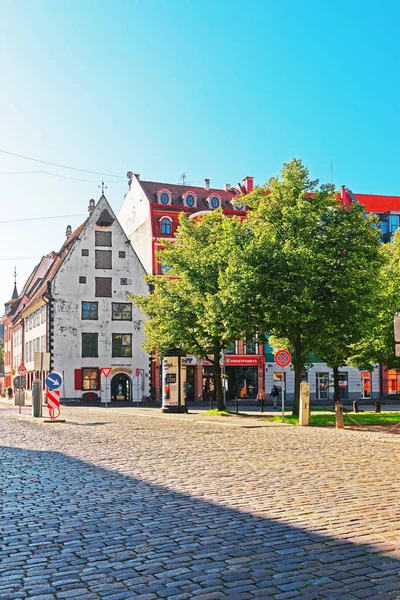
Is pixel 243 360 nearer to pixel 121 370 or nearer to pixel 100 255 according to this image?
pixel 121 370

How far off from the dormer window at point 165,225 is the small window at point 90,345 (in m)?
11.7

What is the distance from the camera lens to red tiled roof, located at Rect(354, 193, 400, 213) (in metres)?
78.2

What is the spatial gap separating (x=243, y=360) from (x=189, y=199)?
16.4 meters

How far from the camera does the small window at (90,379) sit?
60097 millimetres

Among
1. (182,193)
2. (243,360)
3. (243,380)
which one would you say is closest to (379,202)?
(182,193)

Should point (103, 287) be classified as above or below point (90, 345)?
above

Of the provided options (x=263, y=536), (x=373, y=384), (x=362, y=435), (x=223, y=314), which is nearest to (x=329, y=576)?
(x=263, y=536)

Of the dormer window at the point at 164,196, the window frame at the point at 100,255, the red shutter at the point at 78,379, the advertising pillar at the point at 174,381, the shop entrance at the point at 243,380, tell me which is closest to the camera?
the advertising pillar at the point at 174,381

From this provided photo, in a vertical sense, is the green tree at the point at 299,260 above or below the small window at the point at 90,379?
above

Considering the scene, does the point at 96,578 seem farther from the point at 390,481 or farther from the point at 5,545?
the point at 390,481

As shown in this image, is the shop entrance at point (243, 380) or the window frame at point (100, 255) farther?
the shop entrance at point (243, 380)

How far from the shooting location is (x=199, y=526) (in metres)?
7.76

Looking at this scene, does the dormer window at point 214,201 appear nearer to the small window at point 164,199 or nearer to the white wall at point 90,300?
the small window at point 164,199

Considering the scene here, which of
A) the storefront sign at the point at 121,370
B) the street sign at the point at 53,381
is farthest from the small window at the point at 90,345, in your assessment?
the street sign at the point at 53,381
